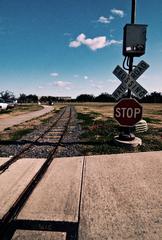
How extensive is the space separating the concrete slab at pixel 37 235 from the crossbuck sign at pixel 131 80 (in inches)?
205

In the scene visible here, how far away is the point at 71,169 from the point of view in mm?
5082

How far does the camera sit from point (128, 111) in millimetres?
7023

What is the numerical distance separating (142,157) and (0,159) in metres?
3.85

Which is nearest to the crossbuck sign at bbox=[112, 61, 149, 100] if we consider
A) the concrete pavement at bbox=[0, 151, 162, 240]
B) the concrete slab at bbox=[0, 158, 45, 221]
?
the concrete pavement at bbox=[0, 151, 162, 240]

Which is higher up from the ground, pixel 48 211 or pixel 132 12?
pixel 132 12

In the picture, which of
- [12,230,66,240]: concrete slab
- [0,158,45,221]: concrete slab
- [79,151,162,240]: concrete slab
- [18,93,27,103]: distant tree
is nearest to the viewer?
[12,230,66,240]: concrete slab

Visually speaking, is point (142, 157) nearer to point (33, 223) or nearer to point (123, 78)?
point (123, 78)

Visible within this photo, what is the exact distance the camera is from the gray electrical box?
6926 mm

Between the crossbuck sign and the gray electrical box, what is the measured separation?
45 centimetres

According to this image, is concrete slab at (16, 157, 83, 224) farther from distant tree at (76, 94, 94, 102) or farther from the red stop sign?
distant tree at (76, 94, 94, 102)

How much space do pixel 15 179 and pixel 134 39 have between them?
5.46 m

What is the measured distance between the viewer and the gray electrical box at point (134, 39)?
6.93 metres

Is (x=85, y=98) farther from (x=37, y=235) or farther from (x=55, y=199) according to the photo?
(x=37, y=235)

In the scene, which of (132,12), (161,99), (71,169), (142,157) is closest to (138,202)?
(71,169)
